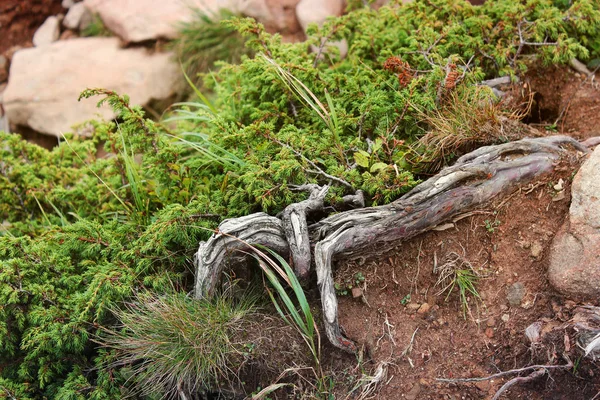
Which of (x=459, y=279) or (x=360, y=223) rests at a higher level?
(x=360, y=223)

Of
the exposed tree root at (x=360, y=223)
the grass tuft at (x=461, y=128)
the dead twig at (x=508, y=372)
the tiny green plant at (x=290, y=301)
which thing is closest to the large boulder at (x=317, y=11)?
the grass tuft at (x=461, y=128)

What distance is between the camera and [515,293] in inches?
118

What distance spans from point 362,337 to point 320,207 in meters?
0.75

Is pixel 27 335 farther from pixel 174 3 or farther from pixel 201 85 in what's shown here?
pixel 174 3

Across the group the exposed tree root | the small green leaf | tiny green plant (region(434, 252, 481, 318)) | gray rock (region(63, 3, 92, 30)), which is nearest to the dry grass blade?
the exposed tree root

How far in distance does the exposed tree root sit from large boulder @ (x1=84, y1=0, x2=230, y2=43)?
11.7 feet

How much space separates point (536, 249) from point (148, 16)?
188 inches

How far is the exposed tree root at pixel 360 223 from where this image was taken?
3.05 metres

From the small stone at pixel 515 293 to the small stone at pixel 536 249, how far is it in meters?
0.19

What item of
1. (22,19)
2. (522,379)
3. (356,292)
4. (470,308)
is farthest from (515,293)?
(22,19)

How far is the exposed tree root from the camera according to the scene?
10.0 ft

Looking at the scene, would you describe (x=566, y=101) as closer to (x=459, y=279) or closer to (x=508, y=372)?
(x=459, y=279)

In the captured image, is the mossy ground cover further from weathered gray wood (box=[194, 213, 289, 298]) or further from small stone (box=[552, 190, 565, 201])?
small stone (box=[552, 190, 565, 201])

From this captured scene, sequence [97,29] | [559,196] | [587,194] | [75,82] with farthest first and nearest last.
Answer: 1. [97,29]
2. [75,82]
3. [559,196]
4. [587,194]
